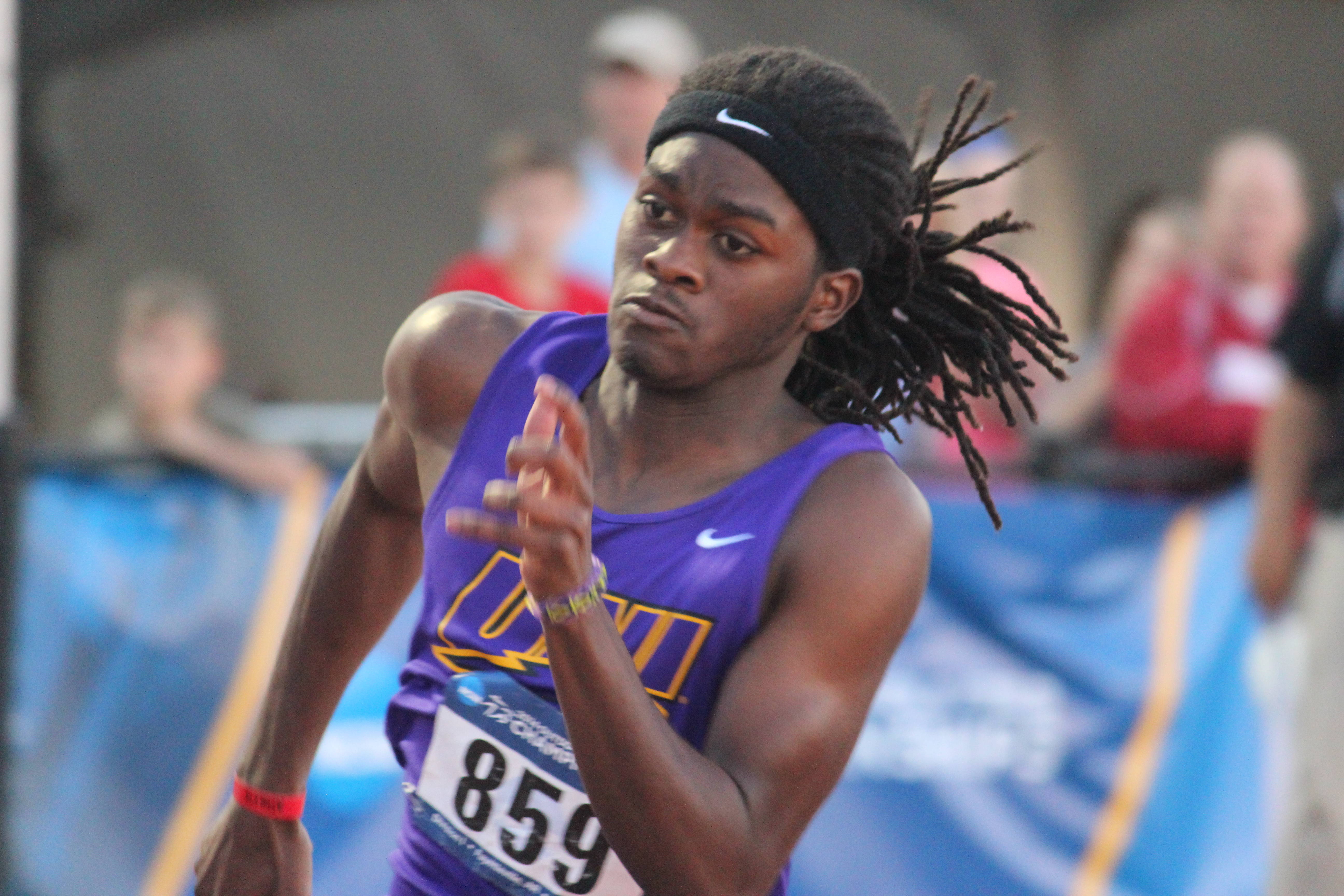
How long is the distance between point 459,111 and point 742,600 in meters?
5.08

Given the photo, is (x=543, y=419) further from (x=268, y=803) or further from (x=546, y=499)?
(x=268, y=803)

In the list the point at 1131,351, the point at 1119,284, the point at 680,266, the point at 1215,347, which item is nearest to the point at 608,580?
the point at 680,266

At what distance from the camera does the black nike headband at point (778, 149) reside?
7.61 feet

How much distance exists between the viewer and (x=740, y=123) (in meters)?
2.33

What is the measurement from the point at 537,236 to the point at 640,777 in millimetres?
3511

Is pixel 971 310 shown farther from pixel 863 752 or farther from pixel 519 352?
pixel 863 752

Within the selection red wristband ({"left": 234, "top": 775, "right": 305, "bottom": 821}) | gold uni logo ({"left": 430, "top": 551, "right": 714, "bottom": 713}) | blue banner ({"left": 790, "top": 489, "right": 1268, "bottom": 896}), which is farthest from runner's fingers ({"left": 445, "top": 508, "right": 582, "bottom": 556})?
blue banner ({"left": 790, "top": 489, "right": 1268, "bottom": 896})

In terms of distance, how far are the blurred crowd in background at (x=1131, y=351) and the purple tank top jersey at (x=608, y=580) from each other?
7.86 ft

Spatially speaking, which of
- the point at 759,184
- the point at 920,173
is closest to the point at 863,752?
the point at 920,173

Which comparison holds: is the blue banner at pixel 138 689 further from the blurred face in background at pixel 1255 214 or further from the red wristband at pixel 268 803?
the blurred face in background at pixel 1255 214

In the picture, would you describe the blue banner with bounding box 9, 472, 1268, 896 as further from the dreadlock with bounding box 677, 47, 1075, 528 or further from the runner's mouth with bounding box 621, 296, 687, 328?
the runner's mouth with bounding box 621, 296, 687, 328

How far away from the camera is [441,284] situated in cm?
542

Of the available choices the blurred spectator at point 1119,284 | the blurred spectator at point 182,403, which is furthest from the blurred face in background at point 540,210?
the blurred spectator at point 1119,284

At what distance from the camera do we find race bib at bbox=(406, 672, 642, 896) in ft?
7.63
